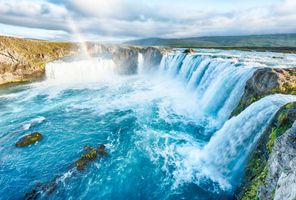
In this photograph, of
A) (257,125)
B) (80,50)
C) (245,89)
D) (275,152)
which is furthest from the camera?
(80,50)

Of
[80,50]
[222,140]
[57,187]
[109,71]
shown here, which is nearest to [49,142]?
[57,187]

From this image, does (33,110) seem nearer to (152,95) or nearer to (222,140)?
(152,95)

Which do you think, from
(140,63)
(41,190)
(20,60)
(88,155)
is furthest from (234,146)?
(20,60)

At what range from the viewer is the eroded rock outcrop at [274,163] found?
555cm

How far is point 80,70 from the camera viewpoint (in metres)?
48.7

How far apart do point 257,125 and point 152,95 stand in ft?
64.9

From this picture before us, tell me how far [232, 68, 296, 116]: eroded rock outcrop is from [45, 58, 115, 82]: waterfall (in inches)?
1449

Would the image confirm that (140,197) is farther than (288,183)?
Yes

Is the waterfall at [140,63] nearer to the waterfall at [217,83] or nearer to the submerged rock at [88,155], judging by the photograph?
the waterfall at [217,83]

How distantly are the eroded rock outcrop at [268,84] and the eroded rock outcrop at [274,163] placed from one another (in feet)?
15.3

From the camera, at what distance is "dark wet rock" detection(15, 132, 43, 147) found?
16.5 m

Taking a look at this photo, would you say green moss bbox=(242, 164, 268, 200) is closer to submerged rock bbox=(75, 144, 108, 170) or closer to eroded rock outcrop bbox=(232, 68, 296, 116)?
eroded rock outcrop bbox=(232, 68, 296, 116)

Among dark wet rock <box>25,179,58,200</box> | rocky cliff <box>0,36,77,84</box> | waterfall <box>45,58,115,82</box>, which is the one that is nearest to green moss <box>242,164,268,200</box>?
dark wet rock <box>25,179,58,200</box>

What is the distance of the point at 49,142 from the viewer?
16.9 meters
